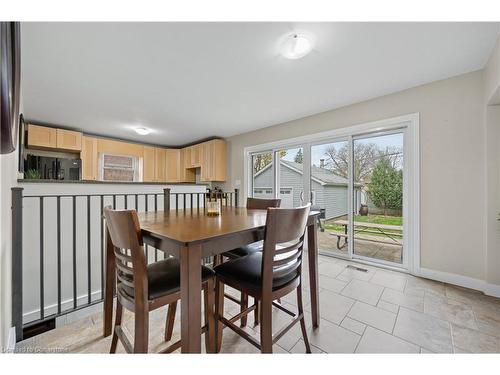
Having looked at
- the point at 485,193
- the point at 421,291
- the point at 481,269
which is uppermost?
the point at 485,193

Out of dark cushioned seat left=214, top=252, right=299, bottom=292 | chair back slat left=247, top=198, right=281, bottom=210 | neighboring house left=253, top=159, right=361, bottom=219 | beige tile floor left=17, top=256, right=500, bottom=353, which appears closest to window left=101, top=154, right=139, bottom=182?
neighboring house left=253, top=159, right=361, bottom=219

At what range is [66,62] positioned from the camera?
2.01 m

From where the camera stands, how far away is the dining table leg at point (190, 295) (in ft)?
2.62

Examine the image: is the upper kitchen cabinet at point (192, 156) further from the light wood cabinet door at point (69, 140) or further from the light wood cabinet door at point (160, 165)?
the light wood cabinet door at point (69, 140)

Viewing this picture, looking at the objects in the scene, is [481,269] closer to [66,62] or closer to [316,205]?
[316,205]

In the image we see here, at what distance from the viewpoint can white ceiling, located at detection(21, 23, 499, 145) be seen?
1616 mm

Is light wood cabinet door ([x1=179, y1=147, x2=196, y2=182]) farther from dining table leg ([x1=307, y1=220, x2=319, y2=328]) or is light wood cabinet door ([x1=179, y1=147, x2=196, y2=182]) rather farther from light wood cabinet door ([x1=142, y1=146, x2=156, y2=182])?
dining table leg ([x1=307, y1=220, x2=319, y2=328])

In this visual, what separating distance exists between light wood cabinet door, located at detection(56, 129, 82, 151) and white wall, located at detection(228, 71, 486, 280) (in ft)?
17.8

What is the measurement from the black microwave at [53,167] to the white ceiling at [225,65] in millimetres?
819

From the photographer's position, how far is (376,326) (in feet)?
5.25

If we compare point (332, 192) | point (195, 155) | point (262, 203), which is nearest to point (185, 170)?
point (195, 155)

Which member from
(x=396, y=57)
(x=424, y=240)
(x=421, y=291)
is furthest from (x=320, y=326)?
(x=396, y=57)
